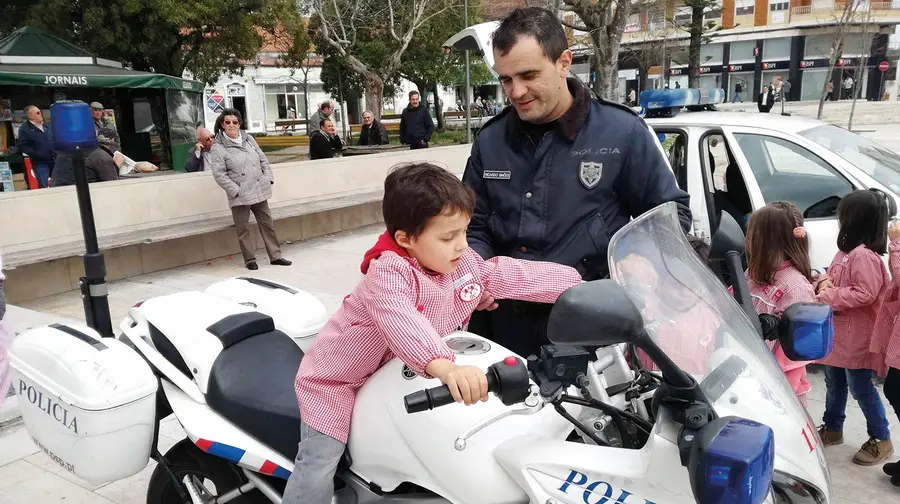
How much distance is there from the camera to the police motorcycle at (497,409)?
4.53 feet

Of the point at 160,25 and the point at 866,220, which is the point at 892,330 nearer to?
the point at 866,220

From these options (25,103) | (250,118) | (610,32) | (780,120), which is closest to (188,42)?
(25,103)

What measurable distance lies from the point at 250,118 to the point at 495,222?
4881cm

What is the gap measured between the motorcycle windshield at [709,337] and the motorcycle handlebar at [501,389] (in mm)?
302

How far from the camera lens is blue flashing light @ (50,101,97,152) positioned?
373cm

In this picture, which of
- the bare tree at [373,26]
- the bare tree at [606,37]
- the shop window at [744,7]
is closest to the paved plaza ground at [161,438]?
the bare tree at [606,37]

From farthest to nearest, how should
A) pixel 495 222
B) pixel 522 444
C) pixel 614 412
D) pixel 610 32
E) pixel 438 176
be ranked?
pixel 610 32, pixel 495 222, pixel 438 176, pixel 522 444, pixel 614 412

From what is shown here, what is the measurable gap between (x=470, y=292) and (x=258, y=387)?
0.78m

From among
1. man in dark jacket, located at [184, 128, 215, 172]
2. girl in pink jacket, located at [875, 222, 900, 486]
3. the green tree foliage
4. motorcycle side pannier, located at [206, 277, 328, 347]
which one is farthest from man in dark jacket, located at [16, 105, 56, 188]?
girl in pink jacket, located at [875, 222, 900, 486]

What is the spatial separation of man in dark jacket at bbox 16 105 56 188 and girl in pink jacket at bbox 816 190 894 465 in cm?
1102

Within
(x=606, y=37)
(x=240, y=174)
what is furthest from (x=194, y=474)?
(x=606, y=37)

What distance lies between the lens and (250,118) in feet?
159

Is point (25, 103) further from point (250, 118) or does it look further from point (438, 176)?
point (250, 118)

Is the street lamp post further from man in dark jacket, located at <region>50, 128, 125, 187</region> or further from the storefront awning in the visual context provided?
the storefront awning
